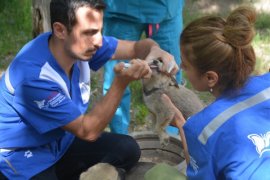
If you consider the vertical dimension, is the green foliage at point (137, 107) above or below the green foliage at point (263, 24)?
below

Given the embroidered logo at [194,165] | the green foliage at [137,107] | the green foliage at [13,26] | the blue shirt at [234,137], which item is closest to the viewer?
the blue shirt at [234,137]

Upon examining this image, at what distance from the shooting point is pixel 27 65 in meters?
1.96

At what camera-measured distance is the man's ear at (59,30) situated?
6.57ft

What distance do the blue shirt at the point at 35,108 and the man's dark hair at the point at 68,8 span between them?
0.16 meters

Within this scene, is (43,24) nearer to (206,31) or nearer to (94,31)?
(94,31)

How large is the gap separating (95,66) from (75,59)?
1.28 feet

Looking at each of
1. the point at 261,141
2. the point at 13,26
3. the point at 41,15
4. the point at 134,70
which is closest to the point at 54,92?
the point at 134,70

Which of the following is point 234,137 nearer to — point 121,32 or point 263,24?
point 121,32

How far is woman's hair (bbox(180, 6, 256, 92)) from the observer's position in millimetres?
1614

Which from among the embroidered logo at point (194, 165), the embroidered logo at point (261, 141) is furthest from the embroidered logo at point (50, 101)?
the embroidered logo at point (261, 141)

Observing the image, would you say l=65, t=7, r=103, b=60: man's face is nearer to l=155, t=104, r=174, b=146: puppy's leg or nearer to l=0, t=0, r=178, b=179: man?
l=0, t=0, r=178, b=179: man

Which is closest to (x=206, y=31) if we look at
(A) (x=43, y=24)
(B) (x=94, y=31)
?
(B) (x=94, y=31)

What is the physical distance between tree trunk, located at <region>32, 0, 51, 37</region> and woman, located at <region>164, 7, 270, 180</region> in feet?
5.36

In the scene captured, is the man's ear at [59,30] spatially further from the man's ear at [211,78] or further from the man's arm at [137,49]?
the man's ear at [211,78]
